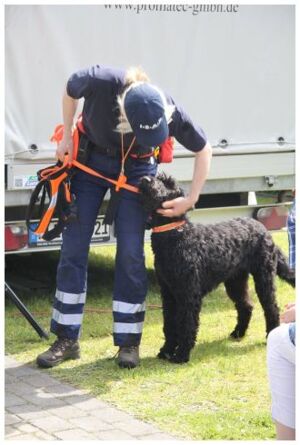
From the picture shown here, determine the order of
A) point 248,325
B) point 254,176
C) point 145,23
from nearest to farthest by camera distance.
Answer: point 248,325 → point 145,23 → point 254,176

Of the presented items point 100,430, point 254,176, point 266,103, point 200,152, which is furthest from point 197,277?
point 266,103

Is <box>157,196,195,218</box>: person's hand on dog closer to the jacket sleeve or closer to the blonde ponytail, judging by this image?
the jacket sleeve

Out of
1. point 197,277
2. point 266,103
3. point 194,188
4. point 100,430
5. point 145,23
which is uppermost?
point 145,23

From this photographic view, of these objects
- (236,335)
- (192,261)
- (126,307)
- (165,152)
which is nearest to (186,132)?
(165,152)

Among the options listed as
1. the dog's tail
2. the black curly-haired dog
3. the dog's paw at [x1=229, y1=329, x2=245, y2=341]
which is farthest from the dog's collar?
the dog's paw at [x1=229, y1=329, x2=245, y2=341]

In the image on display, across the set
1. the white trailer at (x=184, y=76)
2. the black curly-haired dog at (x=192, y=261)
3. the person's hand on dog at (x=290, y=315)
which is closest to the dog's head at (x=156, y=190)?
the black curly-haired dog at (x=192, y=261)

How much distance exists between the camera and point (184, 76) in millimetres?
6934

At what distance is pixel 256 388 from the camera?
4879 millimetres

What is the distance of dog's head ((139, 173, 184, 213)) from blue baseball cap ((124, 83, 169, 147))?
43cm

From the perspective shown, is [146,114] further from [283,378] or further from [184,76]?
[184,76]

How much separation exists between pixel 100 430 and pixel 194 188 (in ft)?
5.30

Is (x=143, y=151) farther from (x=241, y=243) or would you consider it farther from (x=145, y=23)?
(x=145, y=23)

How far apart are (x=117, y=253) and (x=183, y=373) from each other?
0.84 meters

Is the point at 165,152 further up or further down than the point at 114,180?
further up
